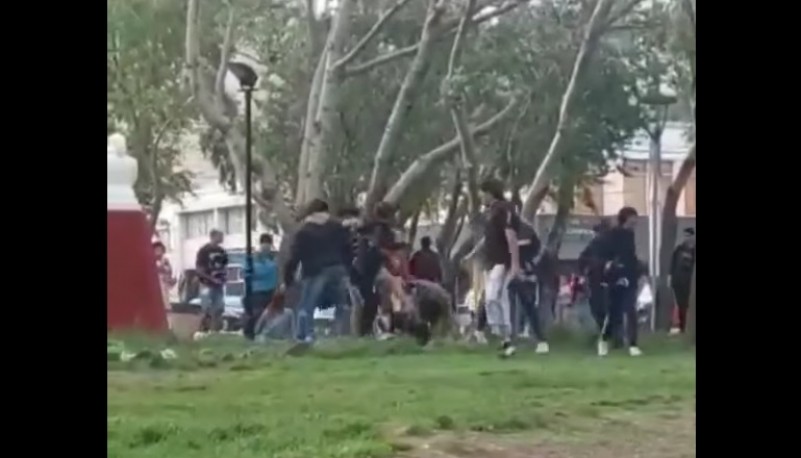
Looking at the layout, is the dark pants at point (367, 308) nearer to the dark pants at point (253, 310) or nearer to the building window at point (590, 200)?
the dark pants at point (253, 310)

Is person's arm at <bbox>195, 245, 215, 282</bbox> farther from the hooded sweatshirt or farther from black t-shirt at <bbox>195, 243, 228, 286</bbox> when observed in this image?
the hooded sweatshirt

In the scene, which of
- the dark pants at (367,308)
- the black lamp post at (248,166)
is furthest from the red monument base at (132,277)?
the dark pants at (367,308)

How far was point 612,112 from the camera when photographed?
134 inches

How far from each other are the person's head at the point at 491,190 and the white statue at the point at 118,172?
2.68 ft

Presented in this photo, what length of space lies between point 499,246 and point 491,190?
136mm

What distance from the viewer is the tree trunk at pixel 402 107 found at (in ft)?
11.1

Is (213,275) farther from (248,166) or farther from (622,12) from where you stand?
(622,12)

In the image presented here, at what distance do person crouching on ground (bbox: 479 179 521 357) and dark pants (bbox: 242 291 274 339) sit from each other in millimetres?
527

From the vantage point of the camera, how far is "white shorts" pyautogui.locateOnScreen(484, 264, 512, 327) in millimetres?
3381

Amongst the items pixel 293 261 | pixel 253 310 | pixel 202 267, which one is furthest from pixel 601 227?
pixel 202 267
